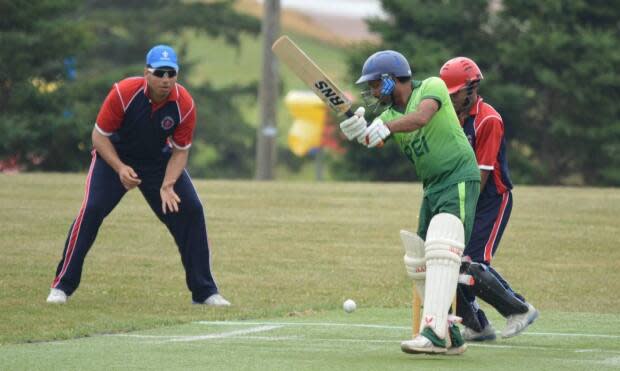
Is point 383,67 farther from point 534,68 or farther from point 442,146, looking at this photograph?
point 534,68

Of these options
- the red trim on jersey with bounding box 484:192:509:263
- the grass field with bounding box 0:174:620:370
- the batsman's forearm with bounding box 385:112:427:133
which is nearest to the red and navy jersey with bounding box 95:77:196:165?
the grass field with bounding box 0:174:620:370

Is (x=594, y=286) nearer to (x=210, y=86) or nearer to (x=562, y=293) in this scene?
(x=562, y=293)

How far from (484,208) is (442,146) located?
4.55ft

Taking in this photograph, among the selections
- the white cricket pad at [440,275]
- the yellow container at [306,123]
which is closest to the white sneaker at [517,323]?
the white cricket pad at [440,275]

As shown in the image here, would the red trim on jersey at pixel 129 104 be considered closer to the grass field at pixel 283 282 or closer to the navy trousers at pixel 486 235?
the grass field at pixel 283 282

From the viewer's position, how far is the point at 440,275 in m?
9.45

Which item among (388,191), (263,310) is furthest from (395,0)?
(263,310)

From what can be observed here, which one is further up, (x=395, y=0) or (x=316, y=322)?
(x=395, y=0)

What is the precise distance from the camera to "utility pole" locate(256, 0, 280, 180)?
102ft

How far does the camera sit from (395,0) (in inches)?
1484

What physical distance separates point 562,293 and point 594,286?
616mm

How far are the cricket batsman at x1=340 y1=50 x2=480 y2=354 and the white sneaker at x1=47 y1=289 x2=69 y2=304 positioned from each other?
3.82 m

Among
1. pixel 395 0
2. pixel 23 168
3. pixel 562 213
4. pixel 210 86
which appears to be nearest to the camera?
pixel 562 213

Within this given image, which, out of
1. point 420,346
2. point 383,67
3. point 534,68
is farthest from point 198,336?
point 534,68
